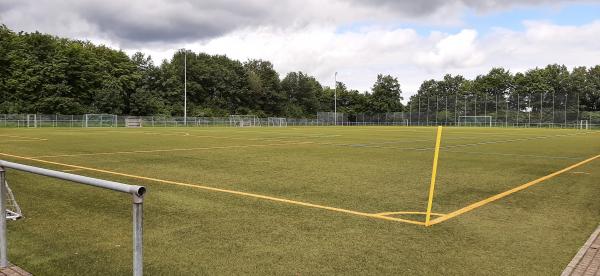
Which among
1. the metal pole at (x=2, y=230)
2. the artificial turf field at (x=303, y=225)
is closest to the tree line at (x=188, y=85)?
the artificial turf field at (x=303, y=225)

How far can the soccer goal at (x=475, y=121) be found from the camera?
83219 mm

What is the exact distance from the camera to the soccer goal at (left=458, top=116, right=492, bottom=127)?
83.2 m

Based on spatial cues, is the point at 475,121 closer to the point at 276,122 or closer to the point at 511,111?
the point at 511,111

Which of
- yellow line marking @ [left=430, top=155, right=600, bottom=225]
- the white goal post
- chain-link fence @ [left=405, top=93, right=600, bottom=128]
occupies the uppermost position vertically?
chain-link fence @ [left=405, top=93, right=600, bottom=128]

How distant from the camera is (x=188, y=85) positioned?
99500 mm

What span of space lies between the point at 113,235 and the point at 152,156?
10928 millimetres

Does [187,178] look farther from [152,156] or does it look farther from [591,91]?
[591,91]

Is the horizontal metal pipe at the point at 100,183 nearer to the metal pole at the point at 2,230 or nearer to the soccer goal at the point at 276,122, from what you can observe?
the metal pole at the point at 2,230

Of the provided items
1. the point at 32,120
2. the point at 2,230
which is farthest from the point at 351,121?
the point at 2,230

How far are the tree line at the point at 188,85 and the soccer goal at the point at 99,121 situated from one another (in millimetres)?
9465

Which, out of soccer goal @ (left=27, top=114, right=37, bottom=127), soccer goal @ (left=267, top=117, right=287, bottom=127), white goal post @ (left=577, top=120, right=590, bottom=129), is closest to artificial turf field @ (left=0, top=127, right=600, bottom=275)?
soccer goal @ (left=27, top=114, right=37, bottom=127)

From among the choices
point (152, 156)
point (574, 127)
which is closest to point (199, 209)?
point (152, 156)

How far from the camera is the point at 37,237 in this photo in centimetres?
591

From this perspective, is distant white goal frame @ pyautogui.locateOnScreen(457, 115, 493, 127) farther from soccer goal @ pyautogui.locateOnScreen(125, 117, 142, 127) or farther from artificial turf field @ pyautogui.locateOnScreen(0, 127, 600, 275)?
artificial turf field @ pyautogui.locateOnScreen(0, 127, 600, 275)
